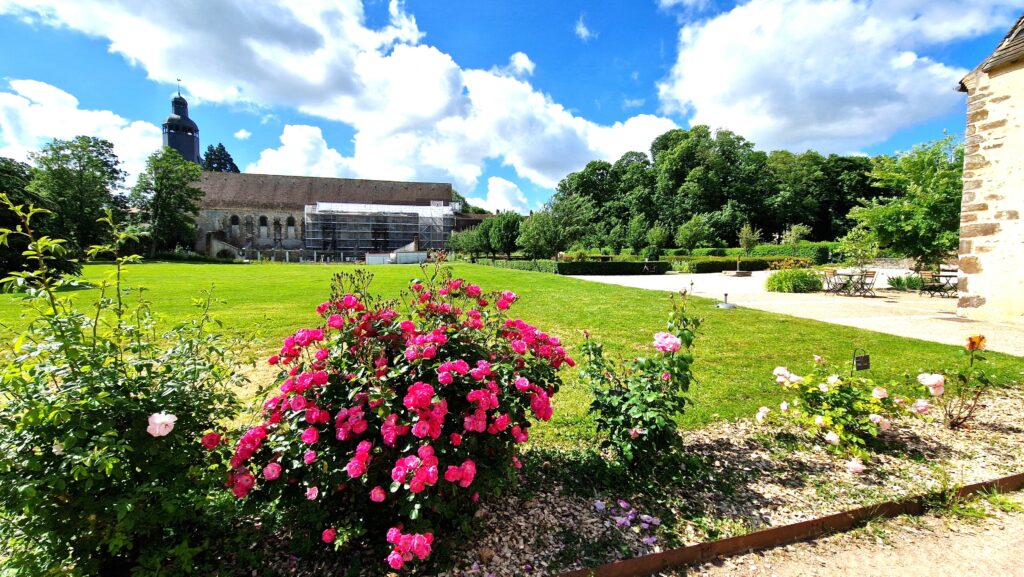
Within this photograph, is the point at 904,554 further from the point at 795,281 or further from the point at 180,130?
the point at 180,130

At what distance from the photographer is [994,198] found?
7.39m

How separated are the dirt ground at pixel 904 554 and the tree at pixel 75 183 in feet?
151

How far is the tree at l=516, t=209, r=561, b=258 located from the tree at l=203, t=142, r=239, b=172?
77.3 m

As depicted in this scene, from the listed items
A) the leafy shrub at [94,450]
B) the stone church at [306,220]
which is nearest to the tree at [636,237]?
the stone church at [306,220]

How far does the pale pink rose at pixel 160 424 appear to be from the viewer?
1410 millimetres

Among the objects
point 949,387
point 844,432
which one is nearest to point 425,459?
point 844,432

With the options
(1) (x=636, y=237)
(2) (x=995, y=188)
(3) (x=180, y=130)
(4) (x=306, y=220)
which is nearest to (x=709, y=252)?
(1) (x=636, y=237)

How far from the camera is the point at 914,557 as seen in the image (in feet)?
6.74

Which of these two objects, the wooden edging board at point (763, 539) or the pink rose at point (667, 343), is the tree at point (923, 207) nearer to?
the wooden edging board at point (763, 539)

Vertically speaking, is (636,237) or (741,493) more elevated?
(636,237)

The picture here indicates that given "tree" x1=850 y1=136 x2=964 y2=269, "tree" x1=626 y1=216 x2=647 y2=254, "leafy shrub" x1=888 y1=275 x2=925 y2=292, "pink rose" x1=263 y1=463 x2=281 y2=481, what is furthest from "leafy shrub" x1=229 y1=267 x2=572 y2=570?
"tree" x1=626 y1=216 x2=647 y2=254

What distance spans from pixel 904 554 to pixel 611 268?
74.8 ft

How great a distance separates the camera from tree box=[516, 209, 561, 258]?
28.8 meters

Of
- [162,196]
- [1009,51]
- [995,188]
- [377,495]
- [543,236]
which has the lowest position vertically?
[377,495]
